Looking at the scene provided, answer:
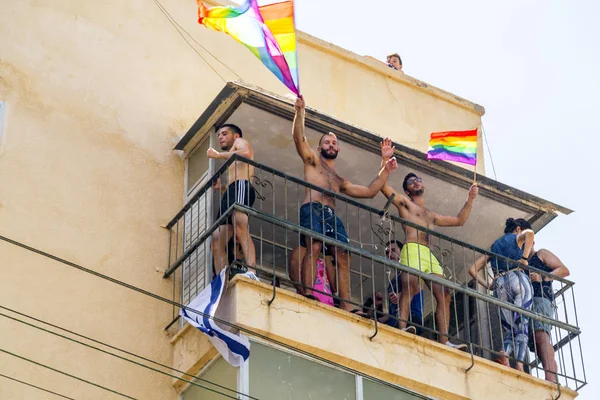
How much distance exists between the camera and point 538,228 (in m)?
17.5

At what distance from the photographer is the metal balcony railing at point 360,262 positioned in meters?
15.0

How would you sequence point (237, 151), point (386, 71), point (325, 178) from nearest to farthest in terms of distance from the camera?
point (237, 151) < point (325, 178) < point (386, 71)

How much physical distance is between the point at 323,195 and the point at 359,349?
180cm

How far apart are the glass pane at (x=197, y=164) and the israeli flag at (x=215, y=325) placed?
74.0 inches

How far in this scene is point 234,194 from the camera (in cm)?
1498

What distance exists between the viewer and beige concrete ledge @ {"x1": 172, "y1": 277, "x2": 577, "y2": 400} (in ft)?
46.2

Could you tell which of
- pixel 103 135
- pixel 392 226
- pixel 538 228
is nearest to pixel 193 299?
pixel 103 135

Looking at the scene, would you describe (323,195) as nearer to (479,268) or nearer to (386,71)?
(479,268)

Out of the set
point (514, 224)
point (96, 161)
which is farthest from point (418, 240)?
point (96, 161)

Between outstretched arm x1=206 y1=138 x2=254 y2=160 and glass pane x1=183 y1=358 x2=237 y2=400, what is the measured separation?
2.15m

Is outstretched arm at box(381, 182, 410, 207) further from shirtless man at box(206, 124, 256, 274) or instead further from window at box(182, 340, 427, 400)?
window at box(182, 340, 427, 400)

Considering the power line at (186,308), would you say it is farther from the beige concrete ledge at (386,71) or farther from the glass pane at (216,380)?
the beige concrete ledge at (386,71)

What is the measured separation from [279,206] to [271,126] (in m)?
1.28

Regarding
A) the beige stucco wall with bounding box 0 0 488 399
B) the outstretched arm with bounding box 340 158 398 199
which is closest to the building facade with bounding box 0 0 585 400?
the beige stucco wall with bounding box 0 0 488 399
